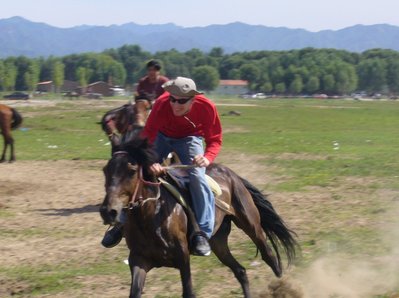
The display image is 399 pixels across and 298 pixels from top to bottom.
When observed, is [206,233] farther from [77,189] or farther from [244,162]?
[244,162]

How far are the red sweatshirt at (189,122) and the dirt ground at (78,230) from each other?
1720mm

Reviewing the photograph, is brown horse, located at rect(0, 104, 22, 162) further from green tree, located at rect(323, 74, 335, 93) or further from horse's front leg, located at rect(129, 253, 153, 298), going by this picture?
green tree, located at rect(323, 74, 335, 93)

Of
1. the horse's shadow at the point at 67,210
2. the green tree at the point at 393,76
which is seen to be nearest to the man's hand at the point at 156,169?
the horse's shadow at the point at 67,210

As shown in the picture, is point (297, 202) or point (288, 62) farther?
point (288, 62)

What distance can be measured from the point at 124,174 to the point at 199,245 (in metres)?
1.12

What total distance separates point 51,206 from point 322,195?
4.89 m

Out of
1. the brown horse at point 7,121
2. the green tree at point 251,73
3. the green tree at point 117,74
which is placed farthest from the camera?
the green tree at point 251,73

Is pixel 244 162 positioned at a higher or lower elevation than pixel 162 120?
lower

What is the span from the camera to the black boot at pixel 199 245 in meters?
5.99

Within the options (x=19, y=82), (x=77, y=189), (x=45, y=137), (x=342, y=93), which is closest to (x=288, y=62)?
(x=342, y=93)

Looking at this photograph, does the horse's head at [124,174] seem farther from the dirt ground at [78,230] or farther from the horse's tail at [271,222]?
the dirt ground at [78,230]

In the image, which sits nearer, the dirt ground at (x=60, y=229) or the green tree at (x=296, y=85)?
the dirt ground at (x=60, y=229)

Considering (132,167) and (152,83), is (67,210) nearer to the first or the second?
(152,83)

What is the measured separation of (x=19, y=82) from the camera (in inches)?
6181
